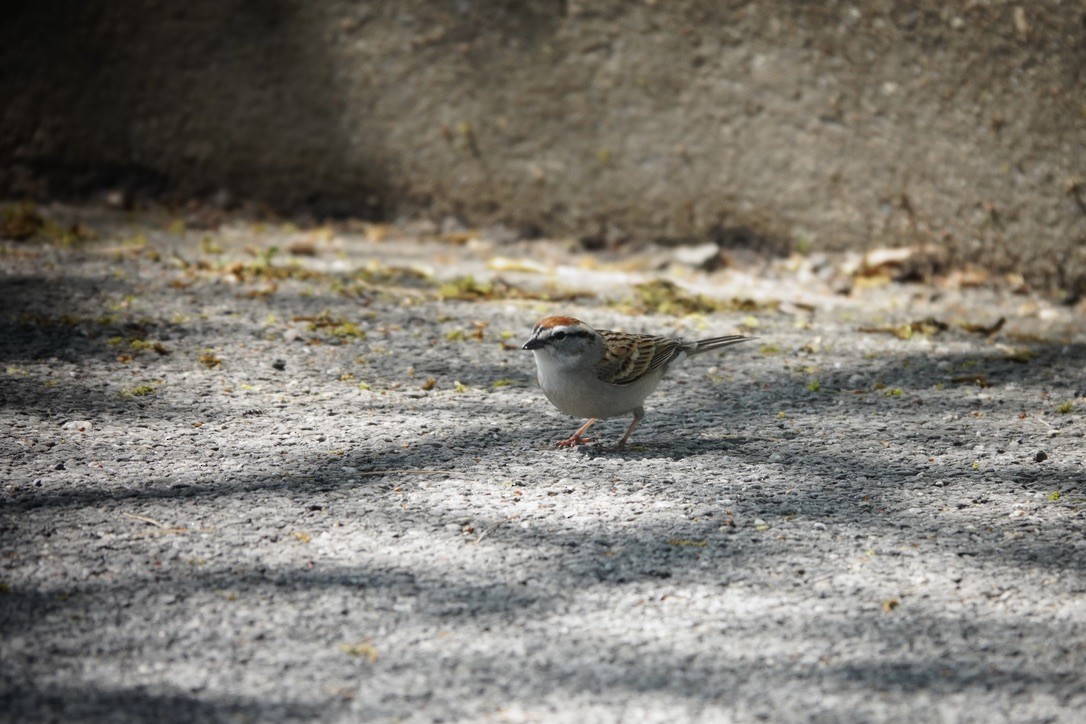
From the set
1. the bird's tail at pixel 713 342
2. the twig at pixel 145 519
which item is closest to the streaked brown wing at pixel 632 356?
the bird's tail at pixel 713 342

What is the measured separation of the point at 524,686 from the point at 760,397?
2695mm

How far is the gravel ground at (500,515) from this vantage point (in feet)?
9.72

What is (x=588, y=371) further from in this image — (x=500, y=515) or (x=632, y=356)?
(x=500, y=515)

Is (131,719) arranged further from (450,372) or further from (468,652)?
(450,372)

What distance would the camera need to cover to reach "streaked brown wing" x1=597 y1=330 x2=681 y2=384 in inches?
180

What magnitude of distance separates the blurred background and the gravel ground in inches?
42.1

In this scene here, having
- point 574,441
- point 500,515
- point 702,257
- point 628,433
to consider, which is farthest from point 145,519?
point 702,257

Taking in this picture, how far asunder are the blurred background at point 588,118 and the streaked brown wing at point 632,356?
306 centimetres

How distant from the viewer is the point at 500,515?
3936mm

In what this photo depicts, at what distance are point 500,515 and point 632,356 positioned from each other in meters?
1.10

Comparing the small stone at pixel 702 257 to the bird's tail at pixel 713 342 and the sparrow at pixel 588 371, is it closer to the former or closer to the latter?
the bird's tail at pixel 713 342

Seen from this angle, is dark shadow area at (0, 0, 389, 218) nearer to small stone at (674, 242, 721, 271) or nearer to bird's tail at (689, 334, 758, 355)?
small stone at (674, 242, 721, 271)

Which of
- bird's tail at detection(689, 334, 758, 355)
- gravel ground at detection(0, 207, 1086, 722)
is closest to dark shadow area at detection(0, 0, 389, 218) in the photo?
gravel ground at detection(0, 207, 1086, 722)

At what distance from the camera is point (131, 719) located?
9.03 ft
